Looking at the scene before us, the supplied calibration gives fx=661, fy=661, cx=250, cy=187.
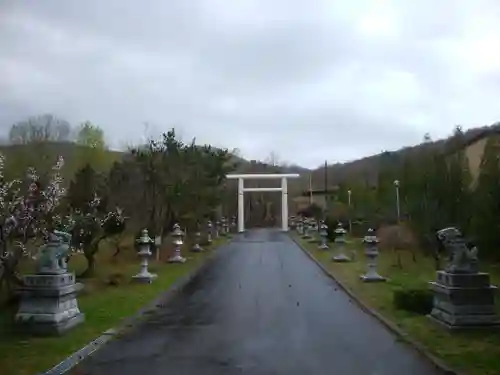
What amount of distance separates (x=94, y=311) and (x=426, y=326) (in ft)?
19.3

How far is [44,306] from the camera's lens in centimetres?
970

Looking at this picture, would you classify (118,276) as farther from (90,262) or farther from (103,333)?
(103,333)

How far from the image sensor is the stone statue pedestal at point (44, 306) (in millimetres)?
9469

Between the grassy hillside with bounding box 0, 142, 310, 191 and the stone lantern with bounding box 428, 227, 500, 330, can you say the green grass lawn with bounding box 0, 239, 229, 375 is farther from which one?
the stone lantern with bounding box 428, 227, 500, 330

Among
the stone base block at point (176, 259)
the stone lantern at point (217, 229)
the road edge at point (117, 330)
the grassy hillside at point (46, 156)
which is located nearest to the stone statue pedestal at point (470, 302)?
the road edge at point (117, 330)

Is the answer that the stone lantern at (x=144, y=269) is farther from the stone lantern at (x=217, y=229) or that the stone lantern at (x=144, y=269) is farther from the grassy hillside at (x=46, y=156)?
the stone lantern at (x=217, y=229)

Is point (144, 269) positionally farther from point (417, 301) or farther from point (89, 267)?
point (417, 301)

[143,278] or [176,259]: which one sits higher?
[176,259]

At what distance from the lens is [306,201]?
76.2 metres

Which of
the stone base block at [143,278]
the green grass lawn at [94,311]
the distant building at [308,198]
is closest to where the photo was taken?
the green grass lawn at [94,311]

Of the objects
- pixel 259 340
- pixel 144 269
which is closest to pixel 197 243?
pixel 144 269

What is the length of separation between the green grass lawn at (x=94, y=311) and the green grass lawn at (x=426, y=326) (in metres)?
4.57

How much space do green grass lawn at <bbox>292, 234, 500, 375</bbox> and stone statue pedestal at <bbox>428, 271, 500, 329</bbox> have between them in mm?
169

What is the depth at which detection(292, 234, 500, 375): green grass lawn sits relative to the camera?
746 cm
